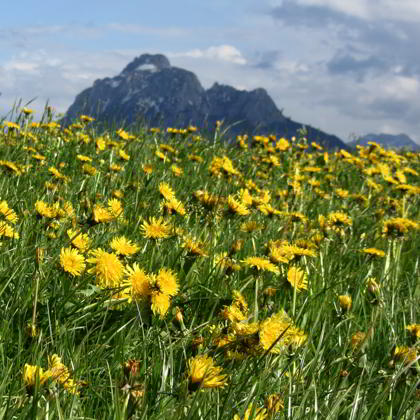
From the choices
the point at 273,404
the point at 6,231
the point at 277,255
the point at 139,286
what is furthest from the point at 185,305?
the point at 273,404

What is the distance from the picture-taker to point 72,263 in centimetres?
179

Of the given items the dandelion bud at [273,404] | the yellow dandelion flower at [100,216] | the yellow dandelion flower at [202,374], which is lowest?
the dandelion bud at [273,404]

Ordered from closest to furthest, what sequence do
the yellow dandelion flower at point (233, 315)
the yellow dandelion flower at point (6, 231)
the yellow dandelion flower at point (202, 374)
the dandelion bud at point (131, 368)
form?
1. the dandelion bud at point (131, 368)
2. the yellow dandelion flower at point (202, 374)
3. the yellow dandelion flower at point (233, 315)
4. the yellow dandelion flower at point (6, 231)

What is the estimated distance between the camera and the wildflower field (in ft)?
Answer: 4.29

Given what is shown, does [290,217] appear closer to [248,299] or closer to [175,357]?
[248,299]

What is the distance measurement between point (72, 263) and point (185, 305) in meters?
0.49

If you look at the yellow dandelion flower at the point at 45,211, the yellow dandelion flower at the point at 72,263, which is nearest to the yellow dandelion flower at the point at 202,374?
the yellow dandelion flower at the point at 72,263

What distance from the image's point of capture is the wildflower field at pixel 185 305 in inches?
51.5

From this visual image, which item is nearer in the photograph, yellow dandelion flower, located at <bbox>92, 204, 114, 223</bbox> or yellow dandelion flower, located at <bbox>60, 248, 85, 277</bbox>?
yellow dandelion flower, located at <bbox>60, 248, 85, 277</bbox>

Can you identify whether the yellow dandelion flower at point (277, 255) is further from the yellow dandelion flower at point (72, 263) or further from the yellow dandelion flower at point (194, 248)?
the yellow dandelion flower at point (72, 263)

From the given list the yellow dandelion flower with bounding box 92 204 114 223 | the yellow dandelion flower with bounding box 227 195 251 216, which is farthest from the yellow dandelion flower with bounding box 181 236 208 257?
the yellow dandelion flower with bounding box 227 195 251 216

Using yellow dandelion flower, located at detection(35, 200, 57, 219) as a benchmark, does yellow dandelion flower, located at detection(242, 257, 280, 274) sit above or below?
below

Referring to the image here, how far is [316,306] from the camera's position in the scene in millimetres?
2303

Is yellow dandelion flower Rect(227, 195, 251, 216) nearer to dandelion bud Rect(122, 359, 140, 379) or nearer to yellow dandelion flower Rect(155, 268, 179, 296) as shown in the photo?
yellow dandelion flower Rect(155, 268, 179, 296)
